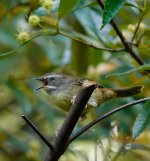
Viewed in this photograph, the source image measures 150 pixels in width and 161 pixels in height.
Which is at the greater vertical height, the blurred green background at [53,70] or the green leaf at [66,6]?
the green leaf at [66,6]

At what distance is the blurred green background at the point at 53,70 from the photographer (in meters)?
3.29

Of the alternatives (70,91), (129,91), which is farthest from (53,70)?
(129,91)

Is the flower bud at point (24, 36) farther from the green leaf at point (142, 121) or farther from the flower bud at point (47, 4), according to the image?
the green leaf at point (142, 121)

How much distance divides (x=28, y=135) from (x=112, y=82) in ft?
3.36

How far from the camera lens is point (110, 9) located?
187cm

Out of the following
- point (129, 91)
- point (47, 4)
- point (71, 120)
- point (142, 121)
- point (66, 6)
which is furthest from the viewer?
point (129, 91)

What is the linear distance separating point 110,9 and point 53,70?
7.17ft

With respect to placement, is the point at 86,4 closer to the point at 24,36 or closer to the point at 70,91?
the point at 24,36

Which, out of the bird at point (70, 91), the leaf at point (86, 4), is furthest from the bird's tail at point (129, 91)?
the leaf at point (86, 4)

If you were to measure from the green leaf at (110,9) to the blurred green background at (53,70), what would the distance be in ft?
3.63

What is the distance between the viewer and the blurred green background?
3.29m

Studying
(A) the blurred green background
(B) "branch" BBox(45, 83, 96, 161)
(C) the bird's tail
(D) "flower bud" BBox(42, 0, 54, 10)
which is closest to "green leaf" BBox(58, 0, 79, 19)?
(D) "flower bud" BBox(42, 0, 54, 10)

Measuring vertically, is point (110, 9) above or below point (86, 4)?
above

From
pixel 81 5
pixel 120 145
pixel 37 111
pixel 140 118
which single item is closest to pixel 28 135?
pixel 37 111
